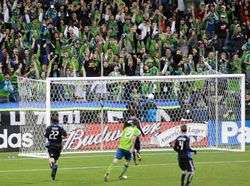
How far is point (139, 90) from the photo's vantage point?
104 ft

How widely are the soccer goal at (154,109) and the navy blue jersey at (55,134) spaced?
7431mm

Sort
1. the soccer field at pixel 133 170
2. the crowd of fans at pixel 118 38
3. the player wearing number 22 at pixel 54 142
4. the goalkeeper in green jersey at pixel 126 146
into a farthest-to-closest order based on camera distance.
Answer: the crowd of fans at pixel 118 38 < the goalkeeper in green jersey at pixel 126 146 < the player wearing number 22 at pixel 54 142 < the soccer field at pixel 133 170

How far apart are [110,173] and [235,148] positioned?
8.15 metres

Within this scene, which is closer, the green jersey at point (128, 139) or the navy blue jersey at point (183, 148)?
the navy blue jersey at point (183, 148)

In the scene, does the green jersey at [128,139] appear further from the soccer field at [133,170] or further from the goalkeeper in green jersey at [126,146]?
the soccer field at [133,170]

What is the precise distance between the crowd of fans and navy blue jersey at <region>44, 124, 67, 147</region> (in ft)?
27.6

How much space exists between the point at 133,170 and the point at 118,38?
11.1 metres

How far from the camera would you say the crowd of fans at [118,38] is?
3275 cm

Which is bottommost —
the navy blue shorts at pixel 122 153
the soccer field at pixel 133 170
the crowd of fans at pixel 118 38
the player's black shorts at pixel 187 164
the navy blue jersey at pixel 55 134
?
the soccer field at pixel 133 170

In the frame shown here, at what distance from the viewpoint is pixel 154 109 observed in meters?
31.5

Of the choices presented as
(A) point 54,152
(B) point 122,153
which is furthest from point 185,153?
(A) point 54,152

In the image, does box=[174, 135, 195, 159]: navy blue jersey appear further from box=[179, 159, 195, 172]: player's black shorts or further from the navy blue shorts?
the navy blue shorts

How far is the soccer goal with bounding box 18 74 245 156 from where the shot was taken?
30.6m

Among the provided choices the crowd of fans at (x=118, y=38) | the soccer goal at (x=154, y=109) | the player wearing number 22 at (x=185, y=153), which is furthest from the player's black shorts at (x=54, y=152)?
the crowd of fans at (x=118, y=38)
